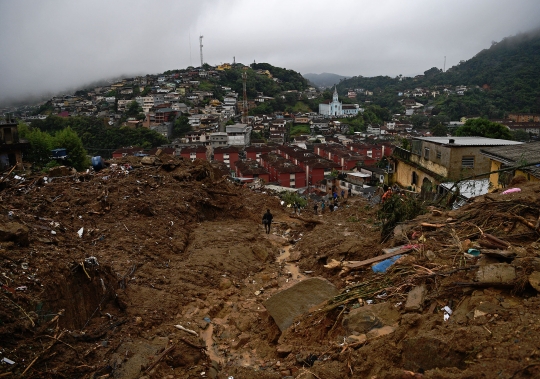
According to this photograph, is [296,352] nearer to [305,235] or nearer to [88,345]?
[88,345]

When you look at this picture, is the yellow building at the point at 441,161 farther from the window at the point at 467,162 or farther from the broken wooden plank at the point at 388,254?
the broken wooden plank at the point at 388,254

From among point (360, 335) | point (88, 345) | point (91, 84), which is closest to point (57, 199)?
point (88, 345)

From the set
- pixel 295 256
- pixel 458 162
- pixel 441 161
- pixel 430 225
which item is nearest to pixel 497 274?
pixel 430 225

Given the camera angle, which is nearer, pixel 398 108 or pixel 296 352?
pixel 296 352

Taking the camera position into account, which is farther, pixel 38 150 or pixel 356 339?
pixel 38 150

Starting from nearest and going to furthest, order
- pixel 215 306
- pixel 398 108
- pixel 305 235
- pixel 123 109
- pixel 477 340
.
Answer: pixel 477 340
pixel 215 306
pixel 305 235
pixel 123 109
pixel 398 108

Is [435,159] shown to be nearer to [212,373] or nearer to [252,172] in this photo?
[212,373]

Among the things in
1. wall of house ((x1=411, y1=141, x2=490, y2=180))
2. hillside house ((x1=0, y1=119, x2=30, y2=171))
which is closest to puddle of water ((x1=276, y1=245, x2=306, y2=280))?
wall of house ((x1=411, y1=141, x2=490, y2=180))
